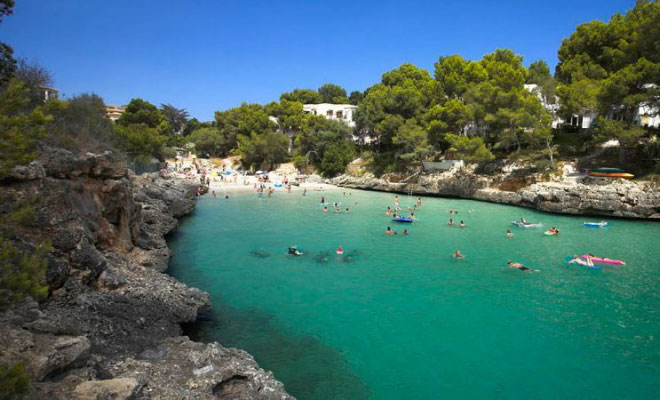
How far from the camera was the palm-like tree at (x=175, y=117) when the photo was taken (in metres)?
97.9

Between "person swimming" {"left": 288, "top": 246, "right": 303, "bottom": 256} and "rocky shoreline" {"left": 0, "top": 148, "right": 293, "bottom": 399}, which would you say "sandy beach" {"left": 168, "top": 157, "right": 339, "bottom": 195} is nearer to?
"person swimming" {"left": 288, "top": 246, "right": 303, "bottom": 256}

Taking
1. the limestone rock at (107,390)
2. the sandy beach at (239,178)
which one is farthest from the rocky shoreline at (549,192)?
the limestone rock at (107,390)

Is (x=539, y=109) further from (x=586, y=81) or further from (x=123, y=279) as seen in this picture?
(x=123, y=279)

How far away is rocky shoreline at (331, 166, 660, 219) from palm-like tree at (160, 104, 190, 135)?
70.7 meters

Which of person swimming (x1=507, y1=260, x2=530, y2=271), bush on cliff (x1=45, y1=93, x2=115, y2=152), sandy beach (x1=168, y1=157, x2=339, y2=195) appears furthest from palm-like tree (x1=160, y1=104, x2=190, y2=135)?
person swimming (x1=507, y1=260, x2=530, y2=271)

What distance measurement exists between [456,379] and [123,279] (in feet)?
32.7

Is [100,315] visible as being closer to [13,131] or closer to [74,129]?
[13,131]

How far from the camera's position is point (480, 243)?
2441 cm

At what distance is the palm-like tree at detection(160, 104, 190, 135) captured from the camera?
97.9 metres

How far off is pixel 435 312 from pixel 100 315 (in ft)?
34.7

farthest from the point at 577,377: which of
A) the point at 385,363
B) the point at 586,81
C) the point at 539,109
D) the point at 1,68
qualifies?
the point at 586,81

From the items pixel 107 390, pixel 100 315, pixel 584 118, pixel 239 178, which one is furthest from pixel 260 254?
pixel 584 118

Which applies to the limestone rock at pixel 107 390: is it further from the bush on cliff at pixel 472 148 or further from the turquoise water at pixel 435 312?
the bush on cliff at pixel 472 148

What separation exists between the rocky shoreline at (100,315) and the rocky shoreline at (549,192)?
3144cm
